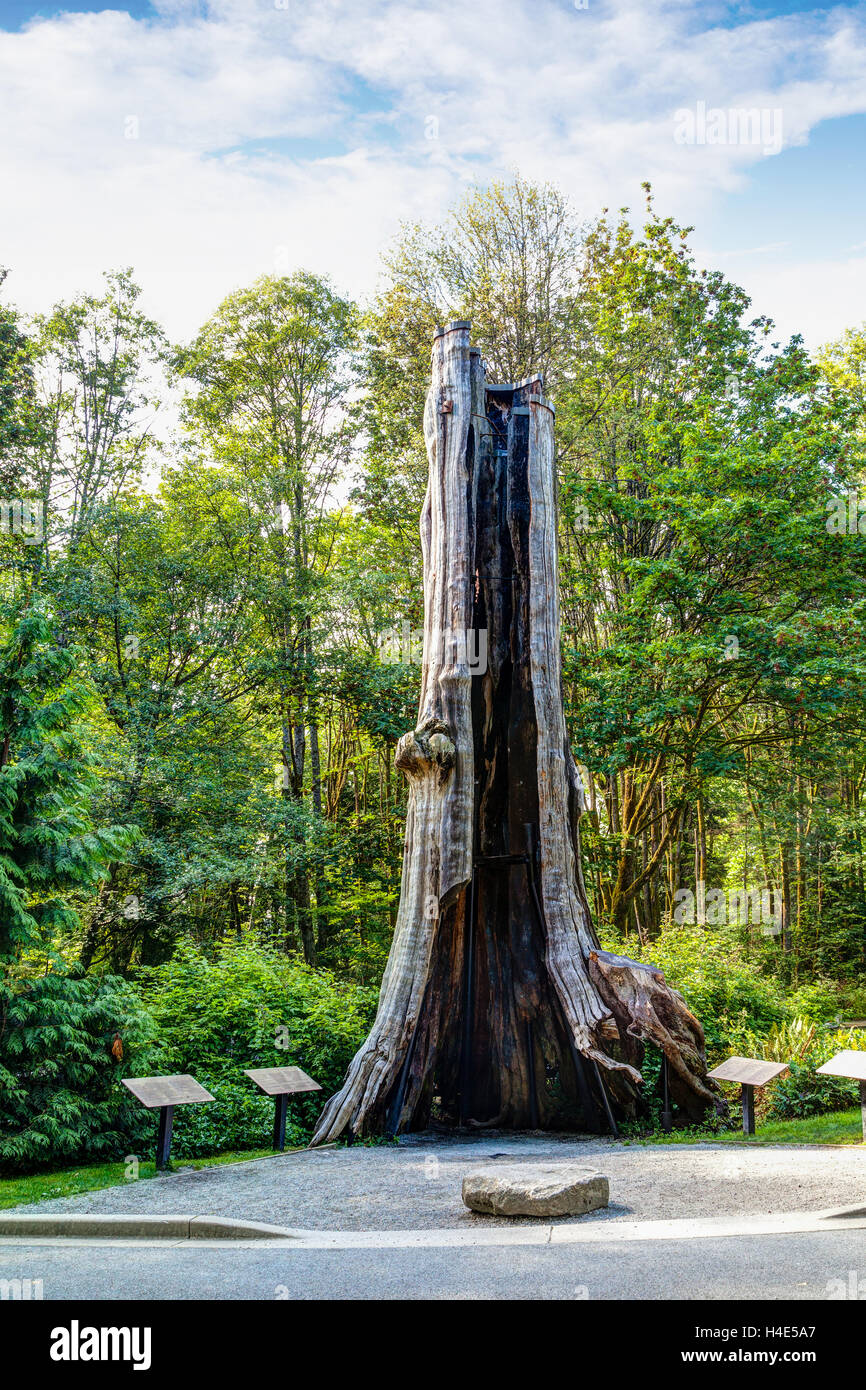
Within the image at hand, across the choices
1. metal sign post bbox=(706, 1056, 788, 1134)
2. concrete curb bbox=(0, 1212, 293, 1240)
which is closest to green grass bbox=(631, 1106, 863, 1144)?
metal sign post bbox=(706, 1056, 788, 1134)

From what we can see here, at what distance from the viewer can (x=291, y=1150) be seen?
895cm

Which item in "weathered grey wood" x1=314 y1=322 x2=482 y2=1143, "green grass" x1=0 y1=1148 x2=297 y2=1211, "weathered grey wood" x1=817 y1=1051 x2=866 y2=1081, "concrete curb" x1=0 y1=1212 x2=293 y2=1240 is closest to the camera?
"concrete curb" x1=0 y1=1212 x2=293 y2=1240

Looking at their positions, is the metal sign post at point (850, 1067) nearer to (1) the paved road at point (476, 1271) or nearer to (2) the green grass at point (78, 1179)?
(1) the paved road at point (476, 1271)

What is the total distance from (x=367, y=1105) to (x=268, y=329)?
1902 cm

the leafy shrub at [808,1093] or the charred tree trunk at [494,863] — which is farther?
the leafy shrub at [808,1093]

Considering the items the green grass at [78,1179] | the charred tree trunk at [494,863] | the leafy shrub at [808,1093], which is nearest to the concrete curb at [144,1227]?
the green grass at [78,1179]

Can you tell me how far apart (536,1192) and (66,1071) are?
481cm

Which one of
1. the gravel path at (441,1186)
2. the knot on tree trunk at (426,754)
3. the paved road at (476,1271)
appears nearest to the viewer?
the paved road at (476,1271)

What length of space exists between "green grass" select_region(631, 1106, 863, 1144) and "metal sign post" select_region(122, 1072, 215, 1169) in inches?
162

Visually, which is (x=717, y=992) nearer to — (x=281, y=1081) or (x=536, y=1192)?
(x=281, y=1081)

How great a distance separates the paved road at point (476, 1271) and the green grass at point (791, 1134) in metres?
3.62

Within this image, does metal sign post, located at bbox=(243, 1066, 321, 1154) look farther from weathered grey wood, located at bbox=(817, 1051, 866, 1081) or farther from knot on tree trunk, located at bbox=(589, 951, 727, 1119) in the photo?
weathered grey wood, located at bbox=(817, 1051, 866, 1081)

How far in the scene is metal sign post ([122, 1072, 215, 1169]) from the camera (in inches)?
303

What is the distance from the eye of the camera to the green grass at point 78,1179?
6938 mm
